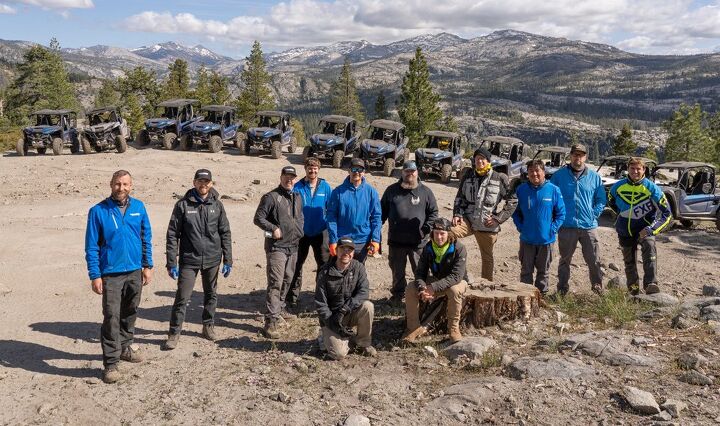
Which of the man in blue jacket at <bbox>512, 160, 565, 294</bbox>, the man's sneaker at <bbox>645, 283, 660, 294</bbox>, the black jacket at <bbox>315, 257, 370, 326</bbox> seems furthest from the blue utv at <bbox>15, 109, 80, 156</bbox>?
the man's sneaker at <bbox>645, 283, 660, 294</bbox>

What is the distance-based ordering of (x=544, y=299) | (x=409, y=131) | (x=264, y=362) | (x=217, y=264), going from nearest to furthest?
(x=264, y=362)
(x=217, y=264)
(x=544, y=299)
(x=409, y=131)

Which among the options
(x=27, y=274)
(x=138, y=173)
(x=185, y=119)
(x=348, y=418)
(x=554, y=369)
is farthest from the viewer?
(x=185, y=119)

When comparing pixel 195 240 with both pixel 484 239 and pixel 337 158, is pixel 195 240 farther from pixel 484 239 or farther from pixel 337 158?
pixel 337 158

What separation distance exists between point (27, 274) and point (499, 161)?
13725 millimetres

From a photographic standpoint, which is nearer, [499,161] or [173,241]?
[173,241]

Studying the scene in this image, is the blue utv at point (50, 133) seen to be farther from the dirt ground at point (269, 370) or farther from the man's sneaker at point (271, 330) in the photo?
the man's sneaker at point (271, 330)

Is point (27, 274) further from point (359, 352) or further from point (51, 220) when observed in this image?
point (359, 352)

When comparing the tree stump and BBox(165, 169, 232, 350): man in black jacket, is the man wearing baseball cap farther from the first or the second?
BBox(165, 169, 232, 350): man in black jacket

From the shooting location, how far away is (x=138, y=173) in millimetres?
16016

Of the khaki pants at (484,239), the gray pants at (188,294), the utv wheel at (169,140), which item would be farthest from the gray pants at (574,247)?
the utv wheel at (169,140)

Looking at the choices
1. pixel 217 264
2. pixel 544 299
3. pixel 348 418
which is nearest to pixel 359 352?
pixel 348 418

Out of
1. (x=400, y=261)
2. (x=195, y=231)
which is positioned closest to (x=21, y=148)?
(x=195, y=231)

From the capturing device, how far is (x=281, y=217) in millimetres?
6047

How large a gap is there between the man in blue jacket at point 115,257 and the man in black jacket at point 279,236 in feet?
4.69
